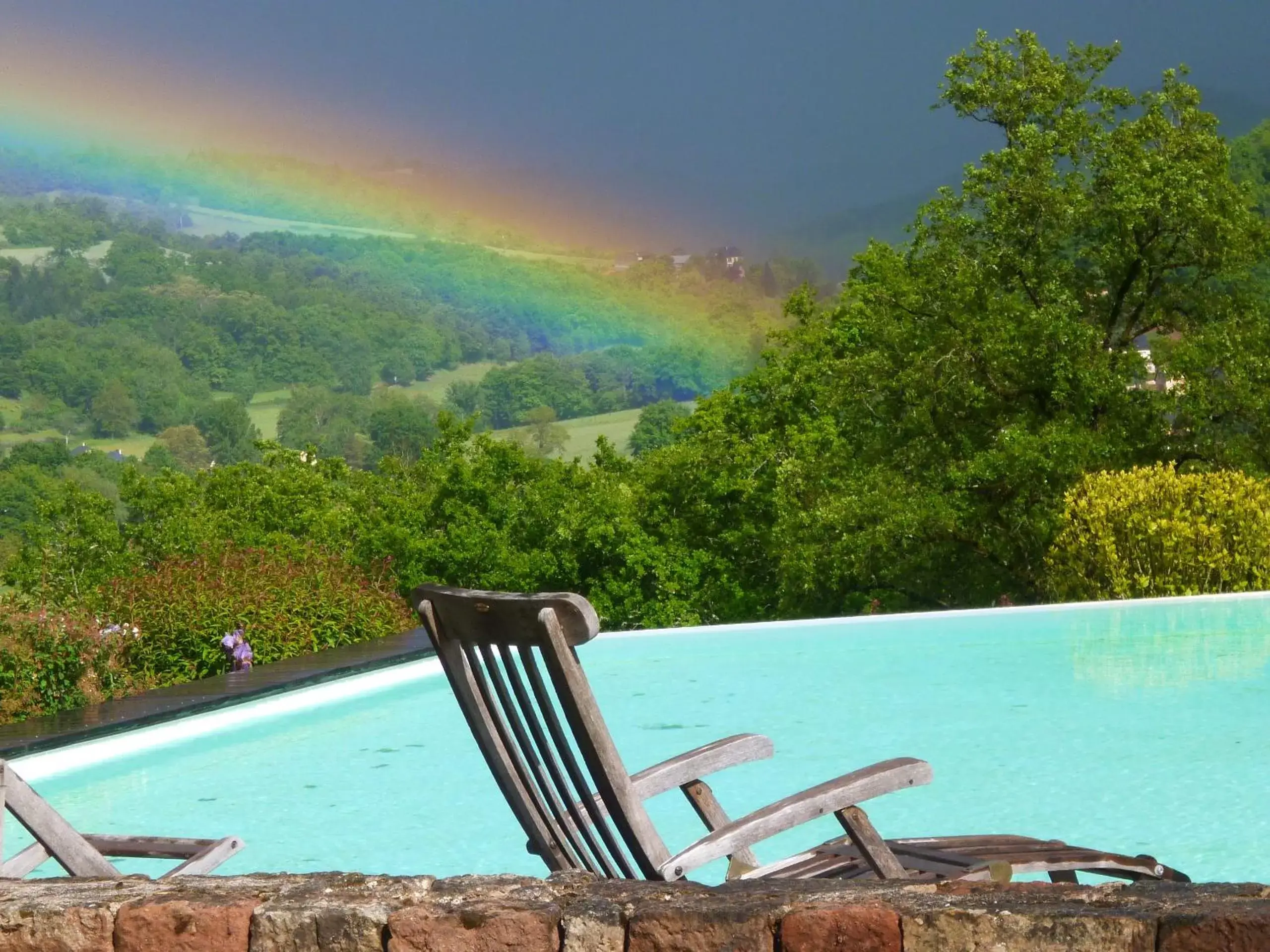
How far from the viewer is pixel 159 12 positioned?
4834 cm

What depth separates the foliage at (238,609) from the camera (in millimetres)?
6879

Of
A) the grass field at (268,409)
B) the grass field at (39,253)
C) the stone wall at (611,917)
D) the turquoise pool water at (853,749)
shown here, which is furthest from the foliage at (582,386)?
the stone wall at (611,917)

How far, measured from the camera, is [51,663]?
19.3 feet

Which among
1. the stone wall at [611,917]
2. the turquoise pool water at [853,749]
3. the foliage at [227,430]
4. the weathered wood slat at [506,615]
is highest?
the weathered wood slat at [506,615]

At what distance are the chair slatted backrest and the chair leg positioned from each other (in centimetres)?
27

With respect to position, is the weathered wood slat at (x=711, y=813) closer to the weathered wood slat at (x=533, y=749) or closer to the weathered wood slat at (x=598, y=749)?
the weathered wood slat at (x=533, y=749)

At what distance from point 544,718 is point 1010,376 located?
32.1ft

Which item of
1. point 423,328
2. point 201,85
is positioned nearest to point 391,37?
point 201,85

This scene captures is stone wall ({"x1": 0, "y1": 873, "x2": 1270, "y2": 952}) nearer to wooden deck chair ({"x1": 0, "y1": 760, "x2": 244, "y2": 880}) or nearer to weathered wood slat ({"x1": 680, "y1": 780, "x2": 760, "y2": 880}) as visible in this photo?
wooden deck chair ({"x1": 0, "y1": 760, "x2": 244, "y2": 880})

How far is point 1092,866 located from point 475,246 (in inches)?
1812

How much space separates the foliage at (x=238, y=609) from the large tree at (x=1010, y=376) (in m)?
4.05

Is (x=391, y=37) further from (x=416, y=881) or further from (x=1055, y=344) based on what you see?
(x=416, y=881)

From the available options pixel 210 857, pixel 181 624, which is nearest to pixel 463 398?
pixel 181 624

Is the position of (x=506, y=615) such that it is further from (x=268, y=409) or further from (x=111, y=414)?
(x=268, y=409)
